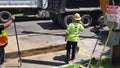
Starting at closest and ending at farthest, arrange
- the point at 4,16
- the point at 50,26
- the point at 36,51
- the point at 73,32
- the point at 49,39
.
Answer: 1. the point at 73,32
2. the point at 36,51
3. the point at 49,39
4. the point at 50,26
5. the point at 4,16

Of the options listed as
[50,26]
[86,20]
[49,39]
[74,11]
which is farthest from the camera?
[50,26]

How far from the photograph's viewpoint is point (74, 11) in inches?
641

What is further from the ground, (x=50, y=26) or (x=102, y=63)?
(x=102, y=63)

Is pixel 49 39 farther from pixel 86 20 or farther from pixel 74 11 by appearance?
pixel 86 20

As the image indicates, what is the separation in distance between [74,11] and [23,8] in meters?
4.09

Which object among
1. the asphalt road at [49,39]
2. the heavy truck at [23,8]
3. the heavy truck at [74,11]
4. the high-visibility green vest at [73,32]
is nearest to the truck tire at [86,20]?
the heavy truck at [74,11]

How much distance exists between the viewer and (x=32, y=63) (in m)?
10.6

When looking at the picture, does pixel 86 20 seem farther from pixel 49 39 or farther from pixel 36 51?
pixel 36 51

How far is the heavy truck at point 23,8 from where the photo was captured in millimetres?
18391

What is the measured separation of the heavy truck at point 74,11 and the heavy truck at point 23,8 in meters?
1.69

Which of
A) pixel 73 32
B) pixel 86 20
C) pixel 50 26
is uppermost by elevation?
pixel 73 32

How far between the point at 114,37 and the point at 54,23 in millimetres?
8938

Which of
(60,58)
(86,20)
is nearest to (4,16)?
(86,20)

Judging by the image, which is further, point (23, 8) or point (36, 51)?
point (23, 8)
